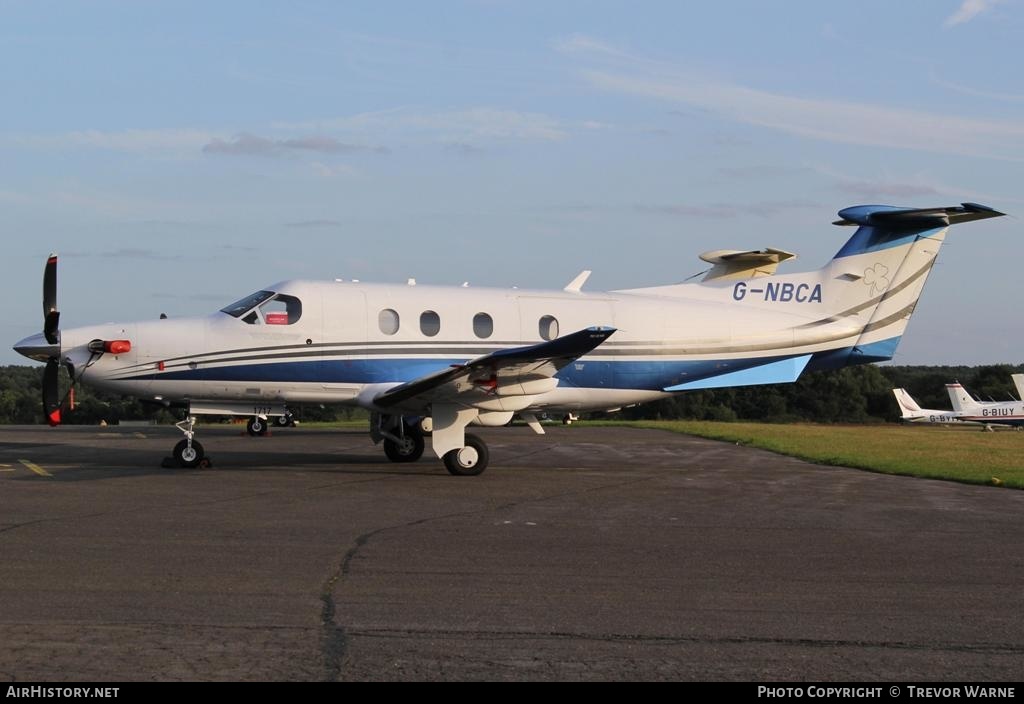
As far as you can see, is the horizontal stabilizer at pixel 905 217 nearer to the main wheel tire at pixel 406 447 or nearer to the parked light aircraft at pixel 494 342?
the parked light aircraft at pixel 494 342

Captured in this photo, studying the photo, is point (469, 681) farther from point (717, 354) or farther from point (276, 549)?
point (717, 354)

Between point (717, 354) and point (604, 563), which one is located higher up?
point (717, 354)

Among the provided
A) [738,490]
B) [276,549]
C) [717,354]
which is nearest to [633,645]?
[276,549]

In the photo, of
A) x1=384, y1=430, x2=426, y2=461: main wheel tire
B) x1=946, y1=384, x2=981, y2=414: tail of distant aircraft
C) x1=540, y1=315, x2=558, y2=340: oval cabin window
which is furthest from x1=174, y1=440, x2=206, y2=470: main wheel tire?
x1=946, y1=384, x2=981, y2=414: tail of distant aircraft

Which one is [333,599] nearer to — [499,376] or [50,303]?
[499,376]

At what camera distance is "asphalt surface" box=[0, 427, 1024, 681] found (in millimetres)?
5945

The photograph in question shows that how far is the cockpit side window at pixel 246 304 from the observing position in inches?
699

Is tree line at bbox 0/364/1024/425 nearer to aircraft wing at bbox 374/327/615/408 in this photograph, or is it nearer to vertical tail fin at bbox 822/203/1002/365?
vertical tail fin at bbox 822/203/1002/365

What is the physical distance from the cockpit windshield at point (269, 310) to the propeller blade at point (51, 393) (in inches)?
109

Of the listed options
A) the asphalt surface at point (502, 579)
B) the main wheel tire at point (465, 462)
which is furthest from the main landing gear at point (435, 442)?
the asphalt surface at point (502, 579)

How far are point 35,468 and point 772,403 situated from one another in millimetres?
53639

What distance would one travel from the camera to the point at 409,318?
1819cm
